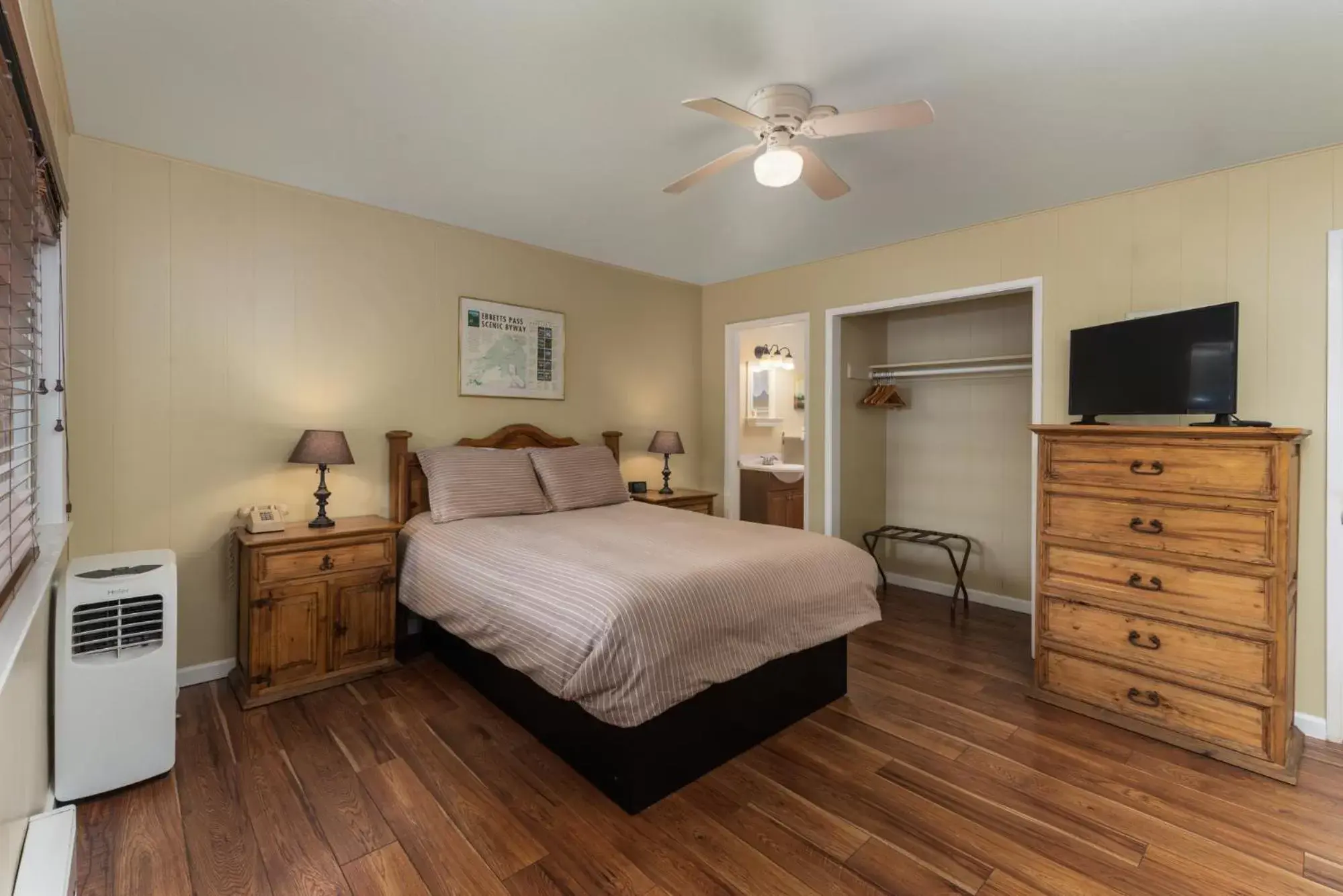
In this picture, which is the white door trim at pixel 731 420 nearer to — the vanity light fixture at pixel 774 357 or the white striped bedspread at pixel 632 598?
the vanity light fixture at pixel 774 357

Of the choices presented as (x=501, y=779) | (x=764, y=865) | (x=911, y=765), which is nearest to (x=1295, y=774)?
(x=911, y=765)

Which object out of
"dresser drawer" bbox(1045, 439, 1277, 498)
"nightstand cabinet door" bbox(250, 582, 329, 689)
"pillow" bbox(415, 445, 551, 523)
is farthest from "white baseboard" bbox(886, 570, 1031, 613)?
"nightstand cabinet door" bbox(250, 582, 329, 689)

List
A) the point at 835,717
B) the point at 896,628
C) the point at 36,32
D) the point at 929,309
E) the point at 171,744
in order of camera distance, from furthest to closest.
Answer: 1. the point at 929,309
2. the point at 896,628
3. the point at 835,717
4. the point at 171,744
5. the point at 36,32

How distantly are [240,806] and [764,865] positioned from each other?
1714 millimetres

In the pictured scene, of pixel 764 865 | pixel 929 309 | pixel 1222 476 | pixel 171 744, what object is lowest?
pixel 764 865

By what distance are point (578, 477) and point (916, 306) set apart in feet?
8.17

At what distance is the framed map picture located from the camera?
12.5 ft

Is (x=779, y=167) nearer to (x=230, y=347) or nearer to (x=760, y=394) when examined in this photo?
(x=230, y=347)

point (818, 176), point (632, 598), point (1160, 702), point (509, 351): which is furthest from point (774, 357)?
point (632, 598)

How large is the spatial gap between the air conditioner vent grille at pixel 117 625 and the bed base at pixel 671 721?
3.92ft

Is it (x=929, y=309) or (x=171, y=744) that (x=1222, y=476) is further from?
(x=171, y=744)

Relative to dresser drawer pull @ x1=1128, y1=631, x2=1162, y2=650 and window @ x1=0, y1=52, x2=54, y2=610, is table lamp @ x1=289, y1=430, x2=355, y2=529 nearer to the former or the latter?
window @ x1=0, y1=52, x2=54, y2=610

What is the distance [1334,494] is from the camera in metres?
2.56

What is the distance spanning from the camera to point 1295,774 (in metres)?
2.25
